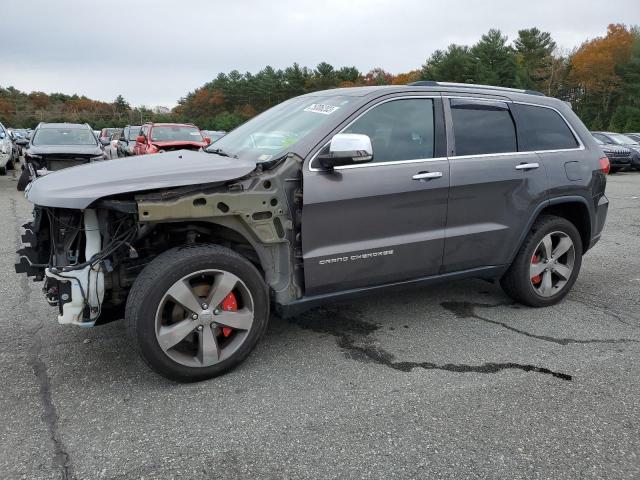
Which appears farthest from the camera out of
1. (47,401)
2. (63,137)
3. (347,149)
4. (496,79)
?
(496,79)

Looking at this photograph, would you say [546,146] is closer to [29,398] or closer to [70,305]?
[70,305]

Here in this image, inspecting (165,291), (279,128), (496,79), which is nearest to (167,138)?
(279,128)

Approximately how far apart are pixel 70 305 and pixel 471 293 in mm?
3515

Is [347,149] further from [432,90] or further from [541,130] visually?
[541,130]

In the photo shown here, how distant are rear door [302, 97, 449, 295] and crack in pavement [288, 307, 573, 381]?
467 mm

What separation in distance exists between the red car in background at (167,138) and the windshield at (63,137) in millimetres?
1236

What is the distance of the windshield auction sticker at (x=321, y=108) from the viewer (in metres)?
3.72

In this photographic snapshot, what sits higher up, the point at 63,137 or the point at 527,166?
the point at 527,166

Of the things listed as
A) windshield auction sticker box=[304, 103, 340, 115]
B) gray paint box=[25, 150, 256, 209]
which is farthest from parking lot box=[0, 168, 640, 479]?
windshield auction sticker box=[304, 103, 340, 115]

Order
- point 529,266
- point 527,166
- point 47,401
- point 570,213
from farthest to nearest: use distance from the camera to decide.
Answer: point 570,213 → point 529,266 → point 527,166 → point 47,401

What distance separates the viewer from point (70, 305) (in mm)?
3068

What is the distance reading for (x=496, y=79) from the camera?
170 feet

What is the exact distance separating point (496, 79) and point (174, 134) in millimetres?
44857

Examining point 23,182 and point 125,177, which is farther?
point 23,182
